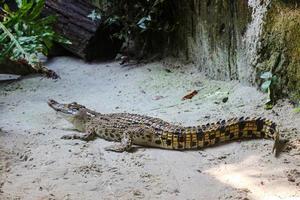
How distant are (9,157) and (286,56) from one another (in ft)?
7.53

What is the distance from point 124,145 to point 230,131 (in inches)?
31.2

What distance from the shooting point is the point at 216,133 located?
147 inches

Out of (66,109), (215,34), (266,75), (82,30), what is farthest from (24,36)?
(82,30)

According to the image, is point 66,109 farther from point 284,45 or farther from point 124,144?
point 284,45

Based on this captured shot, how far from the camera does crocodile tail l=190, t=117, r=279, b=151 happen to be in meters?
3.71

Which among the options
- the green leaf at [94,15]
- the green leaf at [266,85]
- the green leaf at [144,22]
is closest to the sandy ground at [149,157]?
the green leaf at [266,85]

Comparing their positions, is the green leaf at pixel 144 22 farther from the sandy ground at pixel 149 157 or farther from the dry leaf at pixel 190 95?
the dry leaf at pixel 190 95

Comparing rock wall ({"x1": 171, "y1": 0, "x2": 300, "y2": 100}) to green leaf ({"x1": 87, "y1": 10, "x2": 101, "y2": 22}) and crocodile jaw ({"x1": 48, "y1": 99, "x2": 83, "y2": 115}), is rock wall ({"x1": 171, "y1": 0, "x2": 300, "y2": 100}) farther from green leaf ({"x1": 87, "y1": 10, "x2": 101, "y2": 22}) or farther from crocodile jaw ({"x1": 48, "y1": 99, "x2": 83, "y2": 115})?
crocodile jaw ({"x1": 48, "y1": 99, "x2": 83, "y2": 115})

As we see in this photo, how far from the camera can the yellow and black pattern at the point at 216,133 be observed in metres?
3.71

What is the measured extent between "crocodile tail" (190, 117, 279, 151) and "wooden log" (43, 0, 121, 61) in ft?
10.9

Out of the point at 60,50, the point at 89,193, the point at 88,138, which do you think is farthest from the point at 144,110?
the point at 60,50

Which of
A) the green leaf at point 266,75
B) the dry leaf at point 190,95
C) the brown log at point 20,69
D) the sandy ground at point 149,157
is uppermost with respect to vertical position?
the brown log at point 20,69

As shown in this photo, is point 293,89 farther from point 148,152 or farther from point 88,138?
point 88,138

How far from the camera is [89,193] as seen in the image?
3037 mm
